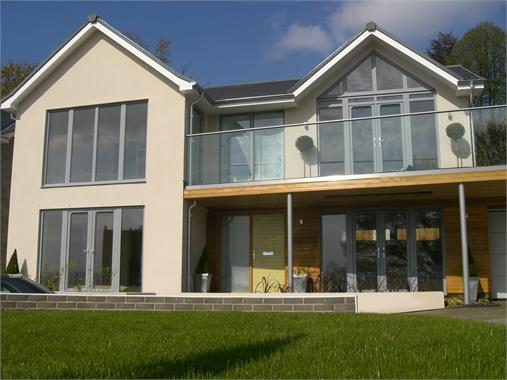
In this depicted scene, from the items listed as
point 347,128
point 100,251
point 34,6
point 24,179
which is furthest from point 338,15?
point 24,179

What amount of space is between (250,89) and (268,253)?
19.7ft

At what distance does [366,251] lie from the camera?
1588 cm

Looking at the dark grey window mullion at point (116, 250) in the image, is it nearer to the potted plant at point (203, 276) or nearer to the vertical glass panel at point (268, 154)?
the potted plant at point (203, 276)

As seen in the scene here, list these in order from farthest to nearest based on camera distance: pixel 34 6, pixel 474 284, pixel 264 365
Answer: pixel 474 284 → pixel 34 6 → pixel 264 365

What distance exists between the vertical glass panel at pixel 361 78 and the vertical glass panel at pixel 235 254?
16.6ft

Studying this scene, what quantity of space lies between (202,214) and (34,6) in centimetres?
740


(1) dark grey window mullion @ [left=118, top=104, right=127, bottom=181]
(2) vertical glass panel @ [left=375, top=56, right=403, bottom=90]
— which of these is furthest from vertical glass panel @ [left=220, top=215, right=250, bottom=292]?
(2) vertical glass panel @ [left=375, top=56, right=403, bottom=90]

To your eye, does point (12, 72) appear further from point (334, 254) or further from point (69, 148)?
point (334, 254)

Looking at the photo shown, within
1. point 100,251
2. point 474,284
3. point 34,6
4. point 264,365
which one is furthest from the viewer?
point 100,251

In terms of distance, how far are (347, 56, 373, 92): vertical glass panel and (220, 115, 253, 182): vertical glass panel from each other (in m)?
3.72

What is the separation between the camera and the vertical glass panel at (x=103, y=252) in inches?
603

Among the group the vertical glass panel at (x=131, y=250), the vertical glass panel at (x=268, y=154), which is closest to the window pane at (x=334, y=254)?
the vertical glass panel at (x=268, y=154)

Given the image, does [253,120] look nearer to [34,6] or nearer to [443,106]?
[443,106]

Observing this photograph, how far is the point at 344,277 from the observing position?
52.2ft
